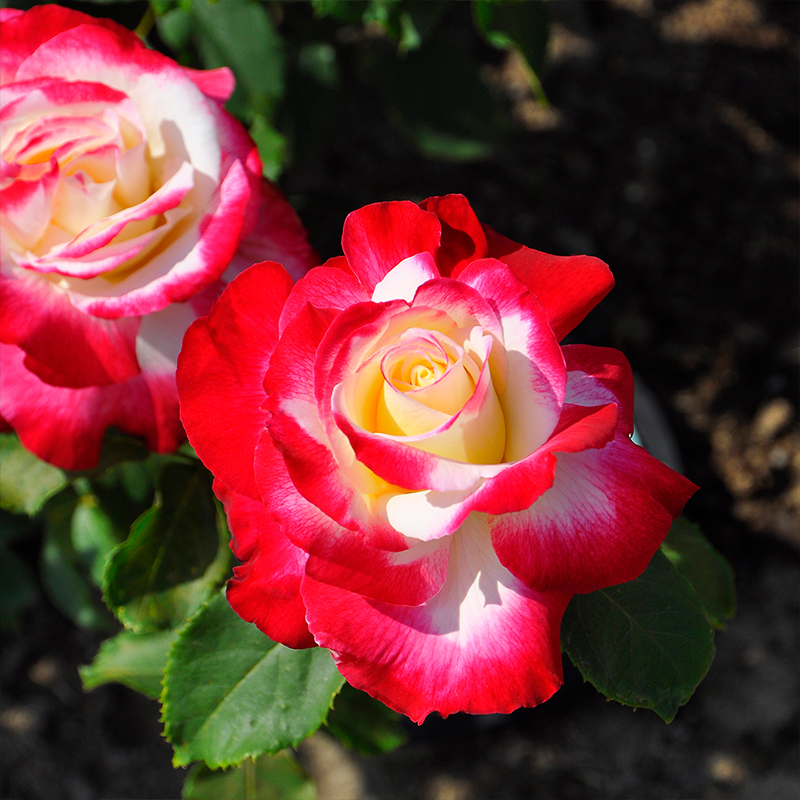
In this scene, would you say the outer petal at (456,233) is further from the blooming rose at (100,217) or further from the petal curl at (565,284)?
the blooming rose at (100,217)

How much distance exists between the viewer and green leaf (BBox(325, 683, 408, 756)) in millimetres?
789

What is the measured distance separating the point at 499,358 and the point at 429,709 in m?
0.18

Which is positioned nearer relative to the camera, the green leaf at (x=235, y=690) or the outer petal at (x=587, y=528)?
the outer petal at (x=587, y=528)

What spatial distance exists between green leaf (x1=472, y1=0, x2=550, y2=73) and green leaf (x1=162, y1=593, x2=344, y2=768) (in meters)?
0.58

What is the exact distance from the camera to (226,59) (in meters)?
0.84

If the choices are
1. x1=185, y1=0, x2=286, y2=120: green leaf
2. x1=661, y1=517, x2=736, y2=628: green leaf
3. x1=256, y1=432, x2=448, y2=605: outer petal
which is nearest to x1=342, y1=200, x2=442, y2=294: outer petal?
x1=256, y1=432, x2=448, y2=605: outer petal

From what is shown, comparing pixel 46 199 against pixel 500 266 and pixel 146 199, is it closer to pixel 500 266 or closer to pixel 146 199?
pixel 146 199

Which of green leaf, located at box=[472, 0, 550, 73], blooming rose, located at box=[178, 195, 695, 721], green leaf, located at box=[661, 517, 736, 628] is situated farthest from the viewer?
green leaf, located at box=[472, 0, 550, 73]

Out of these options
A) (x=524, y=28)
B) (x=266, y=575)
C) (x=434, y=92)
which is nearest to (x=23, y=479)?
(x=266, y=575)

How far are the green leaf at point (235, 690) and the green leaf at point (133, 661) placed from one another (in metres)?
0.26

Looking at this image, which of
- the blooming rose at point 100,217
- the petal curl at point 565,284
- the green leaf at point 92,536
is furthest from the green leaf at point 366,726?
the petal curl at point 565,284

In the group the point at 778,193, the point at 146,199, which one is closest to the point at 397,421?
the point at 146,199

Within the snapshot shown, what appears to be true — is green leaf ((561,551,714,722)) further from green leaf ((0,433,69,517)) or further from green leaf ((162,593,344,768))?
green leaf ((0,433,69,517))

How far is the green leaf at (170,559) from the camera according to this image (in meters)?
0.64
